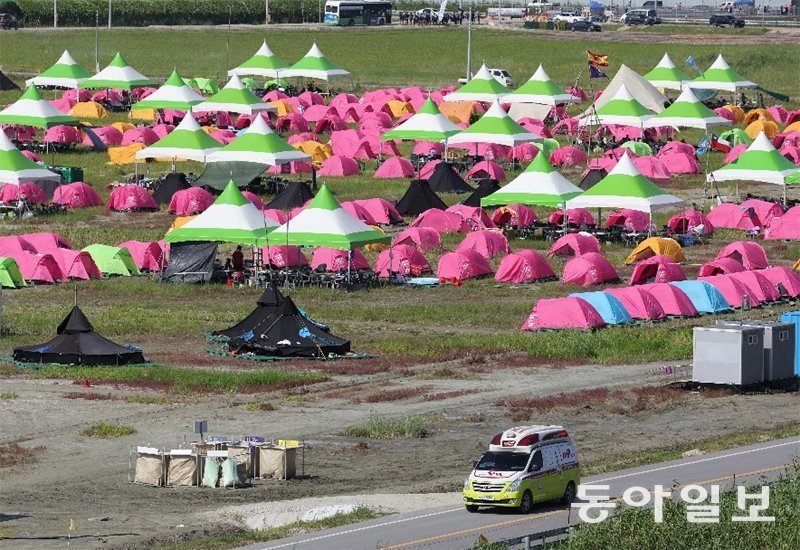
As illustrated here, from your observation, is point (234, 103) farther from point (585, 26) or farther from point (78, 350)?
point (585, 26)

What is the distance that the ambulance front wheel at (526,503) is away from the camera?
30391 mm

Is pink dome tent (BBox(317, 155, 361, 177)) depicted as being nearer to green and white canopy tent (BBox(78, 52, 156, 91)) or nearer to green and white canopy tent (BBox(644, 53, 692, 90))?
green and white canopy tent (BBox(78, 52, 156, 91))

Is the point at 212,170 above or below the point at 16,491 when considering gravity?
above

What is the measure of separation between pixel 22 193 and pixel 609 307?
2527cm

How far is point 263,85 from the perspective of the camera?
368 ft

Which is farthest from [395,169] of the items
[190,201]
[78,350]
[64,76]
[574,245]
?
[78,350]

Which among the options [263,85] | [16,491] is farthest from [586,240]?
[263,85]

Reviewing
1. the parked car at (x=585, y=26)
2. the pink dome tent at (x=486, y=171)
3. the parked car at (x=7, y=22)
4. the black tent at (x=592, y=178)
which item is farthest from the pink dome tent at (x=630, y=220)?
the parked car at (x=585, y=26)

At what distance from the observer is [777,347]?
4272 cm

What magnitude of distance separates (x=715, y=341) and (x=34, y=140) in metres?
48.3

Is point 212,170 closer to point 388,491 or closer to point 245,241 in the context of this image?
A: point 245,241

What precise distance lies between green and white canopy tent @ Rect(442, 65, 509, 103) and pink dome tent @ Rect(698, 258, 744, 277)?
124 ft

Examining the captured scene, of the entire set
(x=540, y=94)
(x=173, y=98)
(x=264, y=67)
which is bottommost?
(x=173, y=98)

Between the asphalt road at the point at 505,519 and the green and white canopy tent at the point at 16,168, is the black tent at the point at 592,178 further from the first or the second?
the asphalt road at the point at 505,519
